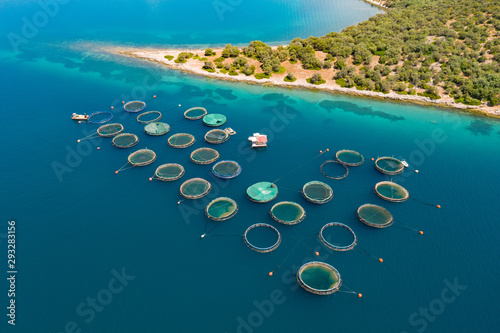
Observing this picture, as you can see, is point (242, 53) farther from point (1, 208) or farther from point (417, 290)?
point (417, 290)

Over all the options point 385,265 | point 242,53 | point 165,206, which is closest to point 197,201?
point 165,206

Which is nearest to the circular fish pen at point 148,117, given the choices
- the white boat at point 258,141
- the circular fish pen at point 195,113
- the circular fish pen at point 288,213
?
the circular fish pen at point 195,113

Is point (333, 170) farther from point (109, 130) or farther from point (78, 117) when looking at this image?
point (78, 117)

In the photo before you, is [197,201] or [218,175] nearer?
[197,201]

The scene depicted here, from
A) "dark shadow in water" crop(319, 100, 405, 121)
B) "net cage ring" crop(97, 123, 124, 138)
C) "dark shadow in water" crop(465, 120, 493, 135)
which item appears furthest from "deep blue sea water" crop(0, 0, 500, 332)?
"net cage ring" crop(97, 123, 124, 138)

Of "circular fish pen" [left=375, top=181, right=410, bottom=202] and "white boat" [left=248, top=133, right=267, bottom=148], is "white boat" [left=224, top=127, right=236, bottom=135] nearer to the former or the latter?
"white boat" [left=248, top=133, right=267, bottom=148]
